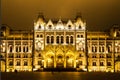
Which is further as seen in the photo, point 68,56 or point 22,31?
point 22,31

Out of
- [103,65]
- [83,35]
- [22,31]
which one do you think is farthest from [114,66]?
[22,31]

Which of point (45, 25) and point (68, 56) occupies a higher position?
point (45, 25)

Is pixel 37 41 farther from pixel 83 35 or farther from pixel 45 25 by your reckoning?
pixel 83 35

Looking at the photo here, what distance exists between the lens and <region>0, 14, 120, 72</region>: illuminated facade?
343ft

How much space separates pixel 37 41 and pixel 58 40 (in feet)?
17.5

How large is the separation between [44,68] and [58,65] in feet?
12.5

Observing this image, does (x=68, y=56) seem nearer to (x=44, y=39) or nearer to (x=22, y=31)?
(x=44, y=39)

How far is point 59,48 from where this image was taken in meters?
104

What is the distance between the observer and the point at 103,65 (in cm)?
10688

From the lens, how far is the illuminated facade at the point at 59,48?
104 meters

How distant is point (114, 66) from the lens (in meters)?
107

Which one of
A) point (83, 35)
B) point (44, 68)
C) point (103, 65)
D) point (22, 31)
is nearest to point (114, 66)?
point (103, 65)

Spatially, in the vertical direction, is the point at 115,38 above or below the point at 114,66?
above

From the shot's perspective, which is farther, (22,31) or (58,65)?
(22,31)
